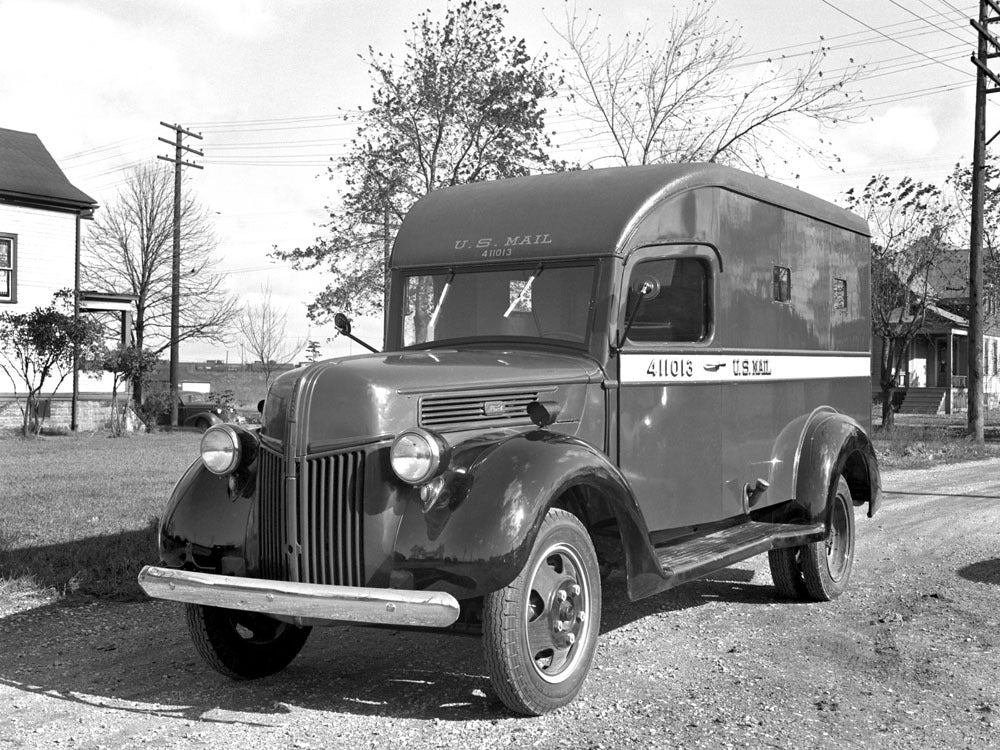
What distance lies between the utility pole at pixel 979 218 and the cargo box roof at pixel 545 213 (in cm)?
1838

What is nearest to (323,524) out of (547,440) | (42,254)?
(547,440)

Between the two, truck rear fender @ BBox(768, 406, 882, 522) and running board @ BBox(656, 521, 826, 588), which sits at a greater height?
truck rear fender @ BBox(768, 406, 882, 522)

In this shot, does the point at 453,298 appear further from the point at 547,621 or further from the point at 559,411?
the point at 547,621

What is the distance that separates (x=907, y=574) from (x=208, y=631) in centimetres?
533

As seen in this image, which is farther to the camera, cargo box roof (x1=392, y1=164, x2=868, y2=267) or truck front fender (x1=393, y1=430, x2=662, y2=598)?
cargo box roof (x1=392, y1=164, x2=868, y2=267)

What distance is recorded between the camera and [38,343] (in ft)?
79.4

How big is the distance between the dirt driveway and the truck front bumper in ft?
1.73

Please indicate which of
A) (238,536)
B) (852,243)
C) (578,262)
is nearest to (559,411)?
(578,262)

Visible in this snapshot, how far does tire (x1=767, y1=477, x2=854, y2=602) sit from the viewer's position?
23.2 feet

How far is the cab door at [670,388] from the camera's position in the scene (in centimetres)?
568

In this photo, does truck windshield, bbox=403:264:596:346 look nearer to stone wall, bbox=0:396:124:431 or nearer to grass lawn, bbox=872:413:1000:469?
grass lawn, bbox=872:413:1000:469

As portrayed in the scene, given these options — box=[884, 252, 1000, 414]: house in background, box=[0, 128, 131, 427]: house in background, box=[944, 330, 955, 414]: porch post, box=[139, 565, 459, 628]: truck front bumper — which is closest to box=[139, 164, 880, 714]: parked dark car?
box=[139, 565, 459, 628]: truck front bumper

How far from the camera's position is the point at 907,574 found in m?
8.09

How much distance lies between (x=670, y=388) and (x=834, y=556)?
2.37 m
